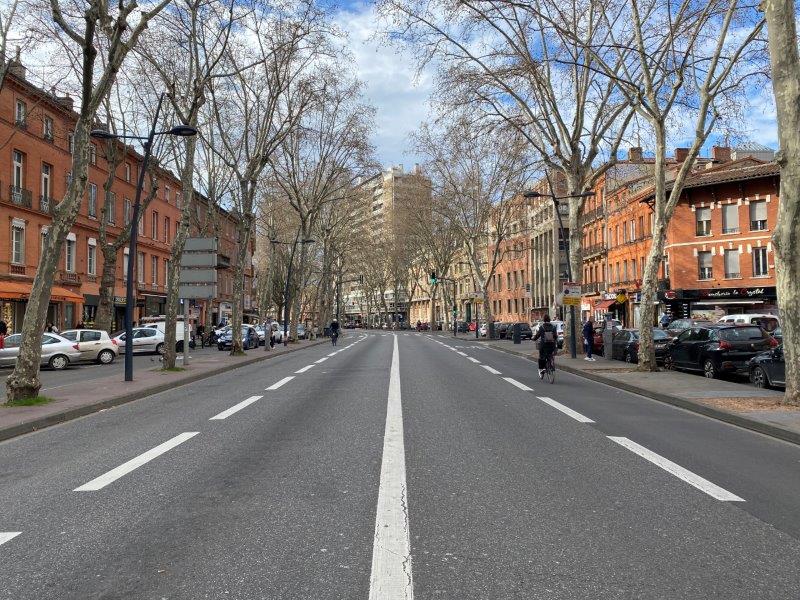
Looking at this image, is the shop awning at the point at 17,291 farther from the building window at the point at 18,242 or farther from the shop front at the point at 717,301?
the shop front at the point at 717,301

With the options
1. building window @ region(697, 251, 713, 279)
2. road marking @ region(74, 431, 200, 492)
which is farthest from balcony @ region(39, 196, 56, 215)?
building window @ region(697, 251, 713, 279)

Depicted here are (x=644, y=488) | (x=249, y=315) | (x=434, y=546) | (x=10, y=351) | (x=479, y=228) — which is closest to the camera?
(x=434, y=546)

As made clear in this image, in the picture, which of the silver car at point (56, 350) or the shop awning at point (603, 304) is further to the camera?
the shop awning at point (603, 304)

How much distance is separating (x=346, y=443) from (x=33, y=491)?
3.17 m

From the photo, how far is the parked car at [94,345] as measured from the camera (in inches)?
1001

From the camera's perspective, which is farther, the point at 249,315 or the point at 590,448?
the point at 249,315

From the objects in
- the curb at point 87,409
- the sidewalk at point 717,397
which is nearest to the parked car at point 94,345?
the curb at point 87,409

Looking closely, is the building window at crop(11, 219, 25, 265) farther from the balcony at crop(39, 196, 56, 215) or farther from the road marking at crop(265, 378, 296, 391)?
the road marking at crop(265, 378, 296, 391)

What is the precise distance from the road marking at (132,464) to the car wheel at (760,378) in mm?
12343

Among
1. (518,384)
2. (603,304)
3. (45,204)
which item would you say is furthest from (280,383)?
(603,304)

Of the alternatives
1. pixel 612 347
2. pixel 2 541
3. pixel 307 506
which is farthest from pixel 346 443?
pixel 612 347

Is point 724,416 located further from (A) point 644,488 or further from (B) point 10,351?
(B) point 10,351

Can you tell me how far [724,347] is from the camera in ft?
55.1

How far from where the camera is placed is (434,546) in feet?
13.3
